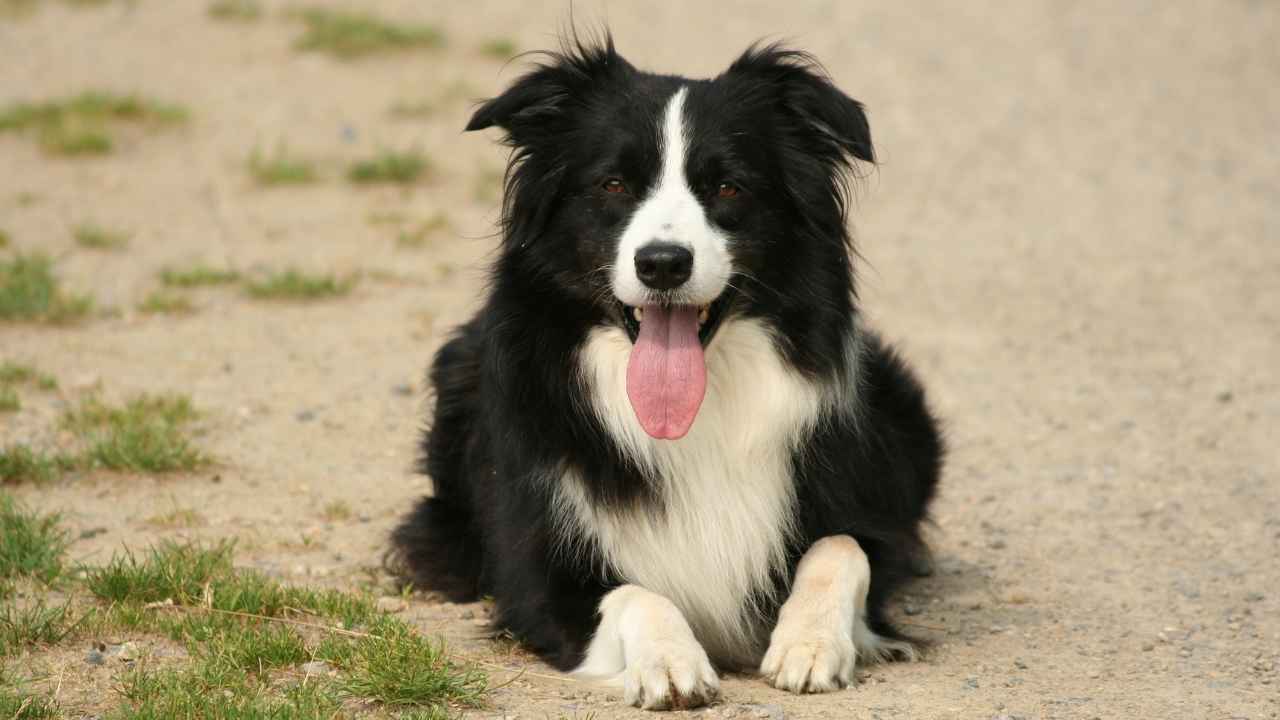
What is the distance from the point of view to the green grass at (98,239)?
398 inches

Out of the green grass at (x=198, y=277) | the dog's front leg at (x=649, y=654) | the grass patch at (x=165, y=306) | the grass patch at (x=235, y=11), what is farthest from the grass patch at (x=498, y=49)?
the dog's front leg at (x=649, y=654)

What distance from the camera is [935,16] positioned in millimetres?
15625

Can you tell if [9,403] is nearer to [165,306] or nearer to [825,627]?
[165,306]

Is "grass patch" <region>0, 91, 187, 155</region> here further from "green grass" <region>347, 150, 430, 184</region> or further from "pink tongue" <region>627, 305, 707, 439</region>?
"pink tongue" <region>627, 305, 707, 439</region>

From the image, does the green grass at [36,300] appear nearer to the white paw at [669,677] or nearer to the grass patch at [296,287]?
the grass patch at [296,287]

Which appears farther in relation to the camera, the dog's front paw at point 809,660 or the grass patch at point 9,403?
the grass patch at point 9,403

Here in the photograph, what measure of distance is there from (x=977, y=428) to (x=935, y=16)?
8.89 meters

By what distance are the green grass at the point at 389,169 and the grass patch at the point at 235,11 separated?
169 inches

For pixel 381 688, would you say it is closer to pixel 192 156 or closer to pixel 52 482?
pixel 52 482

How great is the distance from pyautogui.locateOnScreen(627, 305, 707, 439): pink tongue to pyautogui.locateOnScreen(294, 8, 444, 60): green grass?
10078 mm

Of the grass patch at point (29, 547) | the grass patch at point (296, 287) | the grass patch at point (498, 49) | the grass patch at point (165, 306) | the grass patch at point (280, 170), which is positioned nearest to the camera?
the grass patch at point (29, 547)

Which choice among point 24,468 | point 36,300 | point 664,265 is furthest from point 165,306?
point 664,265

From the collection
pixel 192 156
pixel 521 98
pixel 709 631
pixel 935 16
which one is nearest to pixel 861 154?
pixel 521 98

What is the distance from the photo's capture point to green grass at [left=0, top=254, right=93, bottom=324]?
8.53 metres
